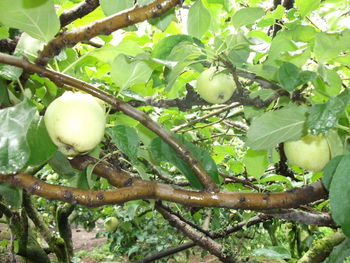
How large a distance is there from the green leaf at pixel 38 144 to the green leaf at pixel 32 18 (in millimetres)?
187

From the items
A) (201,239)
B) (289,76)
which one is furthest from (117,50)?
(201,239)

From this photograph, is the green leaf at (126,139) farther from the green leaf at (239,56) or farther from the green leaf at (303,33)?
the green leaf at (303,33)

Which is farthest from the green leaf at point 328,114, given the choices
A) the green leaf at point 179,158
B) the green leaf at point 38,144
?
the green leaf at point 38,144

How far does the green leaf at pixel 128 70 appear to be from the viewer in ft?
2.67

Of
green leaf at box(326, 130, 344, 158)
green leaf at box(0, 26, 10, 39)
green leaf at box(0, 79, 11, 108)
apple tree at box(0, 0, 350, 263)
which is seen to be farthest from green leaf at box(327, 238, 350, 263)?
green leaf at box(0, 26, 10, 39)

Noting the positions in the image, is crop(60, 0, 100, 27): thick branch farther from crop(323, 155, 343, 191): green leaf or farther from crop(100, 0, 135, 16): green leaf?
crop(323, 155, 343, 191): green leaf

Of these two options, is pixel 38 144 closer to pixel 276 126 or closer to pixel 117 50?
pixel 117 50

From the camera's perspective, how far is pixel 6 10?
69cm

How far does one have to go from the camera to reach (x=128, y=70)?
84 cm

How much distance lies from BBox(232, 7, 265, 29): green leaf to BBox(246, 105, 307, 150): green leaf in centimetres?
26

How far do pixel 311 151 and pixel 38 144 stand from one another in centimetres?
69

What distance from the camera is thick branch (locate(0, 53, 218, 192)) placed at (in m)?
0.72

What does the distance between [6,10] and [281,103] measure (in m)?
0.75

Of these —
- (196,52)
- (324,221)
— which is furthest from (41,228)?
(196,52)
